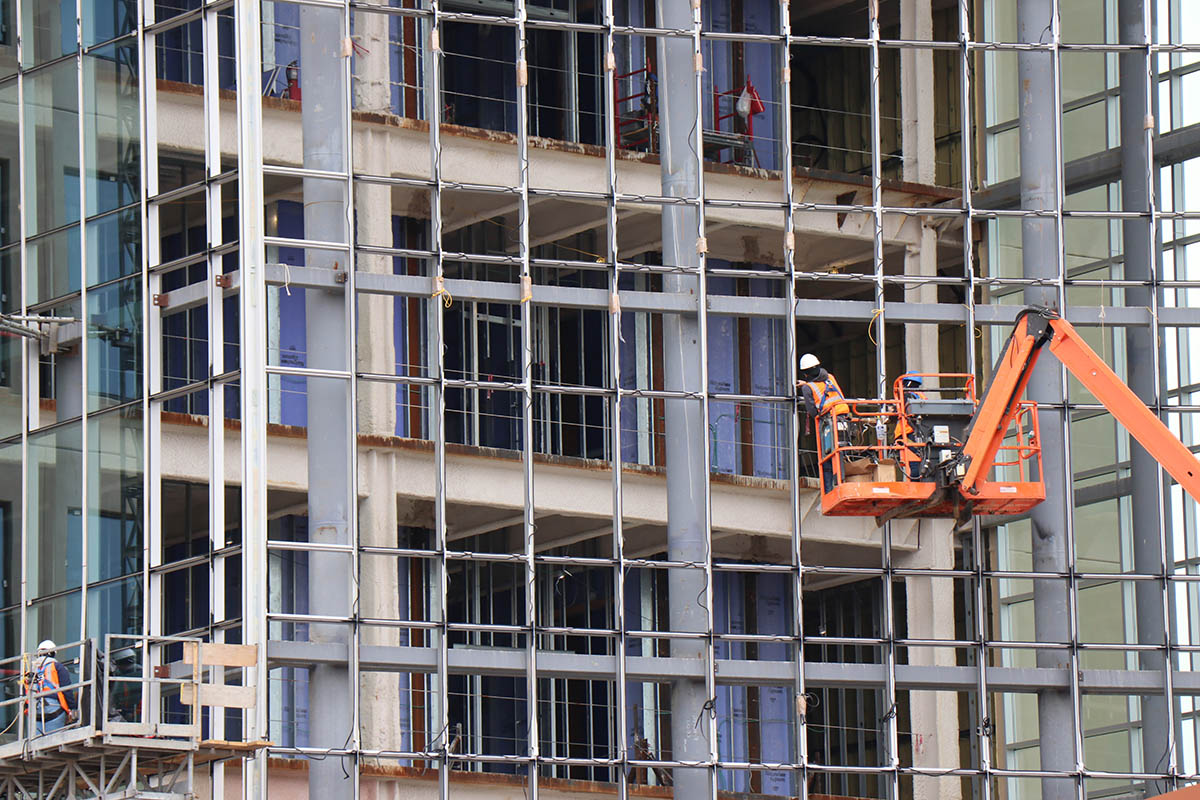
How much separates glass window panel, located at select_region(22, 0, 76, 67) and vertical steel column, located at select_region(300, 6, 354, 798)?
3.11 meters

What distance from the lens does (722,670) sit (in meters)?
36.2

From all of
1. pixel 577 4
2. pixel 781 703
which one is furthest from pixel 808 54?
pixel 781 703

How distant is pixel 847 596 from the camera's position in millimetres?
47156

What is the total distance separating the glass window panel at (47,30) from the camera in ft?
118

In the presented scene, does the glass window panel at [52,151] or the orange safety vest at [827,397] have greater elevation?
the glass window panel at [52,151]

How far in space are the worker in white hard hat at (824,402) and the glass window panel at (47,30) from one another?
10.7m

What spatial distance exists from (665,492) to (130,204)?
1077 centimetres

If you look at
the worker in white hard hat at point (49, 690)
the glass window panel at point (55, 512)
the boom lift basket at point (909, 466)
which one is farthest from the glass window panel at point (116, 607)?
the boom lift basket at point (909, 466)

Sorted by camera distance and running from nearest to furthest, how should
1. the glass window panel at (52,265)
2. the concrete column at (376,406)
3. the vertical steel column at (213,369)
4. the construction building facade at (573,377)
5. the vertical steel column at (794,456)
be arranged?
the vertical steel column at (213,369) → the construction building facade at (573,377) → the glass window panel at (52,265) → the vertical steel column at (794,456) → the concrete column at (376,406)

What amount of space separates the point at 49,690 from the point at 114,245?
21.4ft

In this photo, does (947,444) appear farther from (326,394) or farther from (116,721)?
(116,721)

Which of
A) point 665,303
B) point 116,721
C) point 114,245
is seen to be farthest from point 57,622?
point 665,303

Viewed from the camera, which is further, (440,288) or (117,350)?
(440,288)

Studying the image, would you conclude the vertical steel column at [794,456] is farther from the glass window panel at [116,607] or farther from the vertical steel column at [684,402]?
the glass window panel at [116,607]
